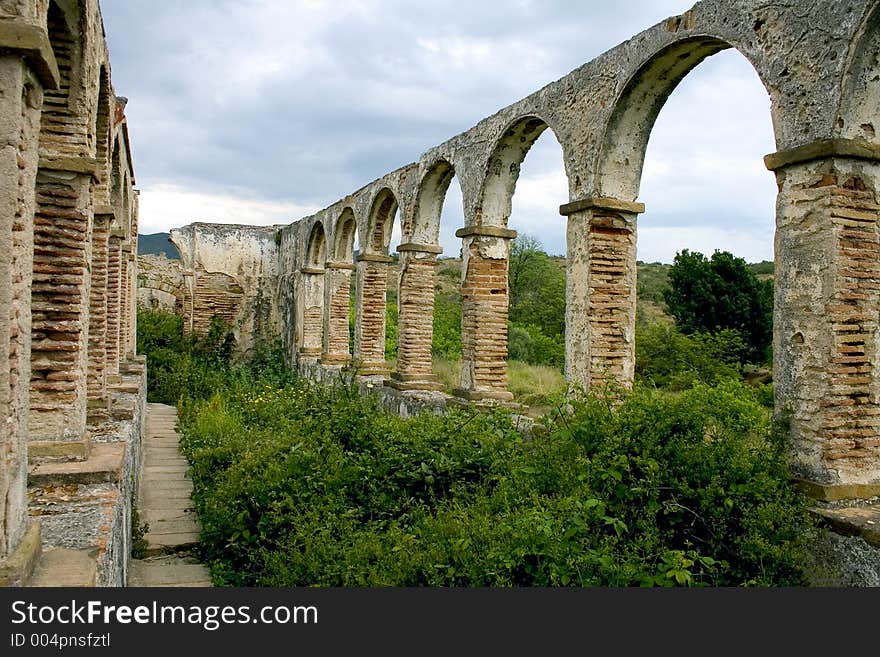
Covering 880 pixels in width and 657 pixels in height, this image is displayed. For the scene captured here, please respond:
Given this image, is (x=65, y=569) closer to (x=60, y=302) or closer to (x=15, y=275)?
(x=15, y=275)

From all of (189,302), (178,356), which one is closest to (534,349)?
(178,356)

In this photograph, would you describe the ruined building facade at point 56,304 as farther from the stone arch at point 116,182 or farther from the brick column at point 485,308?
the brick column at point 485,308

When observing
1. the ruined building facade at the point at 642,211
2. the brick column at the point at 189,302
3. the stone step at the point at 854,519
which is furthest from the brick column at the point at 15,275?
the brick column at the point at 189,302

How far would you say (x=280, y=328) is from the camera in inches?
799

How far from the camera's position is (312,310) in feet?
58.6

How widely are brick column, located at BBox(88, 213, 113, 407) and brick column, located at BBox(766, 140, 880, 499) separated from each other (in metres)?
5.78

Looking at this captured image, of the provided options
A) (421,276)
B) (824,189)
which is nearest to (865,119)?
(824,189)

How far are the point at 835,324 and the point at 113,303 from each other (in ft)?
25.6

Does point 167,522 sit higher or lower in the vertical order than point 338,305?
lower

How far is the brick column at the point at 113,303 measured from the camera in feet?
29.6

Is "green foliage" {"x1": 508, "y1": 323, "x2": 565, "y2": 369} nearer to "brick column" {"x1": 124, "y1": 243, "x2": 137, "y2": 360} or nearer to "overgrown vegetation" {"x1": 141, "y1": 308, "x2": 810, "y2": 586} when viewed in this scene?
"brick column" {"x1": 124, "y1": 243, "x2": 137, "y2": 360}

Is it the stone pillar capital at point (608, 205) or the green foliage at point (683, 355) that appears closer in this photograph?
the stone pillar capital at point (608, 205)

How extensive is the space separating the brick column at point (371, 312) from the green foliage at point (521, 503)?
7.04m

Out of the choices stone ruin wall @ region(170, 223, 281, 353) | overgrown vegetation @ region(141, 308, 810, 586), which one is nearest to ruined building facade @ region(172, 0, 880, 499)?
overgrown vegetation @ region(141, 308, 810, 586)
